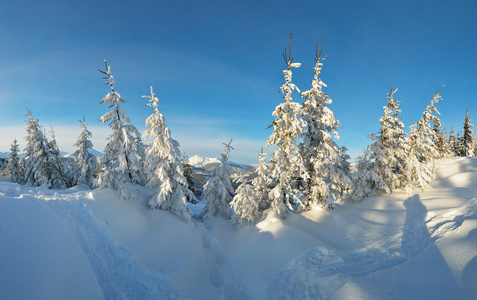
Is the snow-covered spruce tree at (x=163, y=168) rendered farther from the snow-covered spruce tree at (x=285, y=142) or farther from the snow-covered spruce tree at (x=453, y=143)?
the snow-covered spruce tree at (x=453, y=143)

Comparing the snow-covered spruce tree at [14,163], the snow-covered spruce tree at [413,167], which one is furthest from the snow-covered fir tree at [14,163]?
the snow-covered spruce tree at [413,167]

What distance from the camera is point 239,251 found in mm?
13711

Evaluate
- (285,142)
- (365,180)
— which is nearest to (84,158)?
(285,142)

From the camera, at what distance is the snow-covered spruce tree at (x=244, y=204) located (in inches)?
616

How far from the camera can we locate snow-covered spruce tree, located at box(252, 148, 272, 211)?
15915 mm

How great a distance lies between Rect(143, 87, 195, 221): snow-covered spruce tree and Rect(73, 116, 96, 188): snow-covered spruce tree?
622 inches

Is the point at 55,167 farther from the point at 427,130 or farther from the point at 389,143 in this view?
the point at 427,130

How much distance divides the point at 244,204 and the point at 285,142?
617cm

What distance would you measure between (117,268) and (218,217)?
37.4 ft

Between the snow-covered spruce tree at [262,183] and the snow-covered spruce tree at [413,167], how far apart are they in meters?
13.7

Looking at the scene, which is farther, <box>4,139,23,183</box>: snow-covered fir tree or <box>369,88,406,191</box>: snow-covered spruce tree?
<box>4,139,23,183</box>: snow-covered fir tree

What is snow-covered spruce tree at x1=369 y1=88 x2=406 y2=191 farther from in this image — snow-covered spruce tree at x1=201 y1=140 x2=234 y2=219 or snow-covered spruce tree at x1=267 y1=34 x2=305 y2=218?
snow-covered spruce tree at x1=201 y1=140 x2=234 y2=219

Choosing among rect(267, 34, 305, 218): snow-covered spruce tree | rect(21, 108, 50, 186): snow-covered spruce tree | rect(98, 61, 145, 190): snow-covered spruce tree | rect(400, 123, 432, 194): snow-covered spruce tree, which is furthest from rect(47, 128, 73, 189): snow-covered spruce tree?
rect(400, 123, 432, 194): snow-covered spruce tree

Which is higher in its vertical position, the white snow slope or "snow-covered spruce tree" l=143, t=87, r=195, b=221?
"snow-covered spruce tree" l=143, t=87, r=195, b=221
